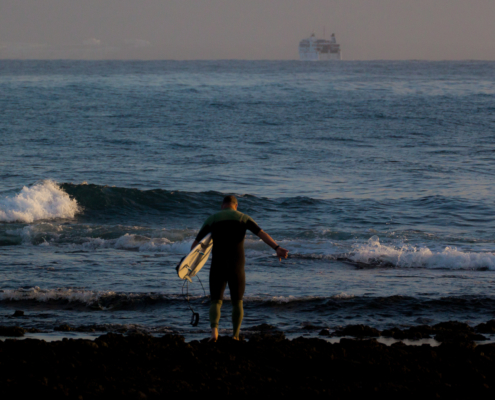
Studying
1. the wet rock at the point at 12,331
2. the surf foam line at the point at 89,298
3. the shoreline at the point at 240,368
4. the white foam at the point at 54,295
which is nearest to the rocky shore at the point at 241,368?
the shoreline at the point at 240,368

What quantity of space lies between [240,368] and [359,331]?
227cm

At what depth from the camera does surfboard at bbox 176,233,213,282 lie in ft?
21.3

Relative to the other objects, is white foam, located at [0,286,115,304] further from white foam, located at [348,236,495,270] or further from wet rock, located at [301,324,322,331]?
white foam, located at [348,236,495,270]

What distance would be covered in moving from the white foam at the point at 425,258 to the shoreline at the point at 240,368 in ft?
19.2

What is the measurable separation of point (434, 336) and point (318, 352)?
6.39 ft

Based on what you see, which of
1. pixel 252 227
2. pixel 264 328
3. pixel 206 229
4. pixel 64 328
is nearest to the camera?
pixel 252 227

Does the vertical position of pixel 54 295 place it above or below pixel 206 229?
below

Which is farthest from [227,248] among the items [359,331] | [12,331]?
[12,331]

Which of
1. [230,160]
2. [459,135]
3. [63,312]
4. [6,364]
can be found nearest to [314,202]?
[230,160]

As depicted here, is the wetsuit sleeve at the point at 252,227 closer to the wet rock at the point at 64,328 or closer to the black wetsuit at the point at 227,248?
the black wetsuit at the point at 227,248

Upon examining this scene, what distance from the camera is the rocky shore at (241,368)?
5.00m

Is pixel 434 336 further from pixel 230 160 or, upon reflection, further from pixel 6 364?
pixel 230 160

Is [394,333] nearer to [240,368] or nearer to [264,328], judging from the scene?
[264,328]

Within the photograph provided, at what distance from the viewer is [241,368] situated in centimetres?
555
